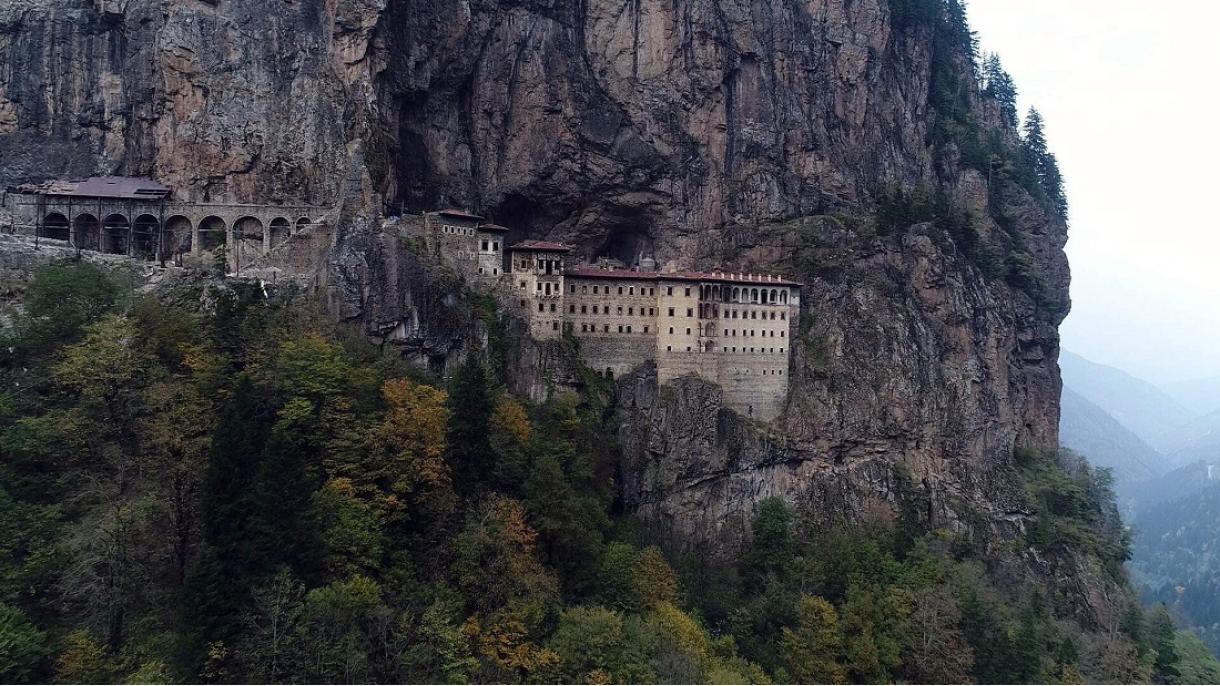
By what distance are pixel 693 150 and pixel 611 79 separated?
320 inches

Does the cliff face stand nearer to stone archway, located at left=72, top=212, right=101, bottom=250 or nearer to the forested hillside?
stone archway, located at left=72, top=212, right=101, bottom=250

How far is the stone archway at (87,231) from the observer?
46.7m

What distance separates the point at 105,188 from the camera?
47.2m

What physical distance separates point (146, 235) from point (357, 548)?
2883 cm

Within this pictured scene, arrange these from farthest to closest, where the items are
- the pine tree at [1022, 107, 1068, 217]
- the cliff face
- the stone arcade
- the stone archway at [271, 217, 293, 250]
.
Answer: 1. the pine tree at [1022, 107, 1068, 217]
2. the cliff face
3. the stone archway at [271, 217, 293, 250]
4. the stone arcade

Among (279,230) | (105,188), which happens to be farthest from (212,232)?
(105,188)

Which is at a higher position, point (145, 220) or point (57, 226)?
point (145, 220)

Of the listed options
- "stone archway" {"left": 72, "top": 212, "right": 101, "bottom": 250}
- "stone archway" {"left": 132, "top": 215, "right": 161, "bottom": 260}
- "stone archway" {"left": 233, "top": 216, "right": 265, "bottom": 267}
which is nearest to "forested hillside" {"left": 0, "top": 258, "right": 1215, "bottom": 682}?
"stone archway" {"left": 233, "top": 216, "right": 265, "bottom": 267}

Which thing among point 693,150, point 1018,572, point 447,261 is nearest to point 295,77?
point 447,261

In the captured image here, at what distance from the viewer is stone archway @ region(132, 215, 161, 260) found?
4672 cm

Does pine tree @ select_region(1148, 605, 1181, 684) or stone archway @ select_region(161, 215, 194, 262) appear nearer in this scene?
stone archway @ select_region(161, 215, 194, 262)

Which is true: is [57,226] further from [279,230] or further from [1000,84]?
[1000,84]

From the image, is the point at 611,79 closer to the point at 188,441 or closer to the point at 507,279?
the point at 507,279

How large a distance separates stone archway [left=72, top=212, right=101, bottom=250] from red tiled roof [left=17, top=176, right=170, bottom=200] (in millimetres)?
1388
